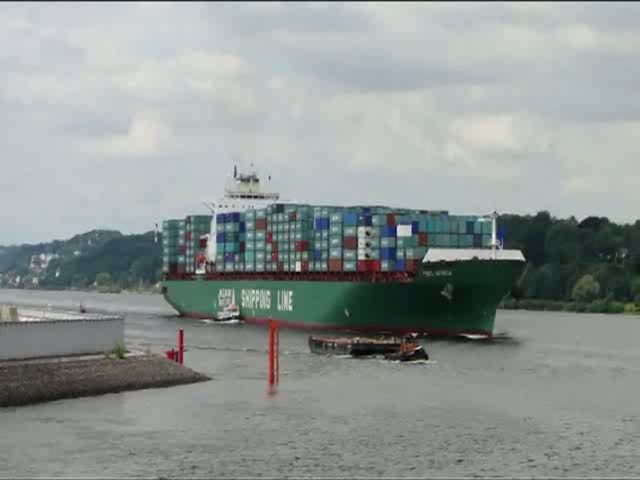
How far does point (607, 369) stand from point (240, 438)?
32.5m

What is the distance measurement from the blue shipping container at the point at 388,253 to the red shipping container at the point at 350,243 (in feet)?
12.3

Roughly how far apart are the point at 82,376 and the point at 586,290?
382 feet

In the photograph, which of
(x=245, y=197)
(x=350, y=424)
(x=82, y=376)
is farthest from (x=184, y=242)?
(x=350, y=424)

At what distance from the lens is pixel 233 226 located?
113m

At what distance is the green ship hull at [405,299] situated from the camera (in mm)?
81312

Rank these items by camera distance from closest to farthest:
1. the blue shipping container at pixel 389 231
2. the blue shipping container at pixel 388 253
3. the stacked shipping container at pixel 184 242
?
1. the blue shipping container at pixel 388 253
2. the blue shipping container at pixel 389 231
3. the stacked shipping container at pixel 184 242

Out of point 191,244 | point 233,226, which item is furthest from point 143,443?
point 191,244

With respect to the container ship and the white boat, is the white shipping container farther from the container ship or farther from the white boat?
the white boat

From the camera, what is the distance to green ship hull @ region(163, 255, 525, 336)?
3201 inches

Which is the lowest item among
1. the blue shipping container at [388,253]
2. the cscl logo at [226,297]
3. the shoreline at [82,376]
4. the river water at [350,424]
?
the river water at [350,424]

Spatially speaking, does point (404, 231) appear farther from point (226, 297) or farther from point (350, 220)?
point (226, 297)

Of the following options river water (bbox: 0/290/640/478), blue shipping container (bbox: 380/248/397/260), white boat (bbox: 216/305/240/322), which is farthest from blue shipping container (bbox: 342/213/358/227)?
river water (bbox: 0/290/640/478)

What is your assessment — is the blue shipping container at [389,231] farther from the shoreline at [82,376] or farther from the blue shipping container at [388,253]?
the shoreline at [82,376]

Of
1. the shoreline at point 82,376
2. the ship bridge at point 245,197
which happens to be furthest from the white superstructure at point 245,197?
the shoreline at point 82,376
